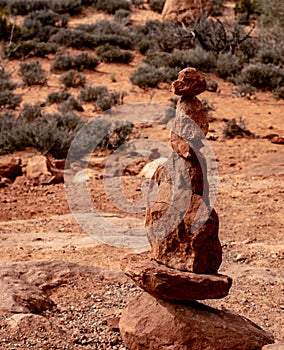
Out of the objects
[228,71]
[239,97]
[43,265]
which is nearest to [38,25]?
[228,71]

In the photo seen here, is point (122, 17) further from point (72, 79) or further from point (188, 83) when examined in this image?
point (188, 83)

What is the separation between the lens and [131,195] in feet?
25.6

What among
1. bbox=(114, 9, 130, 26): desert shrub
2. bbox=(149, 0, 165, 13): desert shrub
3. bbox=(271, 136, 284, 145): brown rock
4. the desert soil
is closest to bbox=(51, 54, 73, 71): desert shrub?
the desert soil

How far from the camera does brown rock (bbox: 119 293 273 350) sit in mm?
3418

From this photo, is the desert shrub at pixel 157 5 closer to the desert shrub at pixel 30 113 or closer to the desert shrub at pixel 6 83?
the desert shrub at pixel 6 83

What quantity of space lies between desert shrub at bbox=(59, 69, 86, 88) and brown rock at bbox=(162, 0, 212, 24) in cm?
760

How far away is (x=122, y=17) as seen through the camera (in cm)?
2428

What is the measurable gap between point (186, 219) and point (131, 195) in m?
4.36

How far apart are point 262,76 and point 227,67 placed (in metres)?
1.35

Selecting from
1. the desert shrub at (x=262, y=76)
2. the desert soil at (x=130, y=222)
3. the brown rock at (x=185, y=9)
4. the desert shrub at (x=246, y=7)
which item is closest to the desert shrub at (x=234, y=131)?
the desert soil at (x=130, y=222)

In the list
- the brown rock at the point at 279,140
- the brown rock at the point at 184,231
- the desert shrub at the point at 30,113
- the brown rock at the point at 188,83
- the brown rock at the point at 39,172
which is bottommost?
the desert shrub at the point at 30,113

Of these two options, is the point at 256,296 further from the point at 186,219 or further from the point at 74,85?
the point at 74,85

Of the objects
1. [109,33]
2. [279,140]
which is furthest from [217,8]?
[279,140]

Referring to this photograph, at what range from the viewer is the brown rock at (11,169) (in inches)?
336
